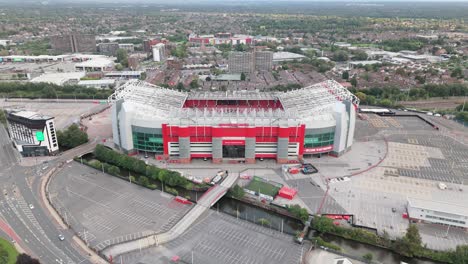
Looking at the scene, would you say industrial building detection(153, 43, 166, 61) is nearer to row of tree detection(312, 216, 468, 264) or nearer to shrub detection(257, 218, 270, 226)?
shrub detection(257, 218, 270, 226)

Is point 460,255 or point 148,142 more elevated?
point 148,142

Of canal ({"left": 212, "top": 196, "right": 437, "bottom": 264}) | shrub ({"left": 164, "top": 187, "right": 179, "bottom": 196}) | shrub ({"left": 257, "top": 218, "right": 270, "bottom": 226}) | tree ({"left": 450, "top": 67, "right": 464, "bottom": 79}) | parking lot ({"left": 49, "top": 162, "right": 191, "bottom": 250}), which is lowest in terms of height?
canal ({"left": 212, "top": 196, "right": 437, "bottom": 264})

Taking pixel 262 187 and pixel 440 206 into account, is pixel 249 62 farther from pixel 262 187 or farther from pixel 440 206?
pixel 440 206

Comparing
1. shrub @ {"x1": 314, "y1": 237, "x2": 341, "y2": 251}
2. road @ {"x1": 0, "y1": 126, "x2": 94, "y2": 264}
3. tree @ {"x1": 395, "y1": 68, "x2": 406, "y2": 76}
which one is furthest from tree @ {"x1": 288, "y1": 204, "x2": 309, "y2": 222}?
tree @ {"x1": 395, "y1": 68, "x2": 406, "y2": 76}

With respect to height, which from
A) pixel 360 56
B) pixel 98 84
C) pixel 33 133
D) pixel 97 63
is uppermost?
pixel 97 63

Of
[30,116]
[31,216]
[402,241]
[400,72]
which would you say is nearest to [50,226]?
[31,216]

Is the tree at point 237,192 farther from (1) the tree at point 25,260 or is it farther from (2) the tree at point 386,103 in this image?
(2) the tree at point 386,103

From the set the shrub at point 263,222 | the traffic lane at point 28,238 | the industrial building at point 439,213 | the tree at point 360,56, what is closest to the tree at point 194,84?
the traffic lane at point 28,238
